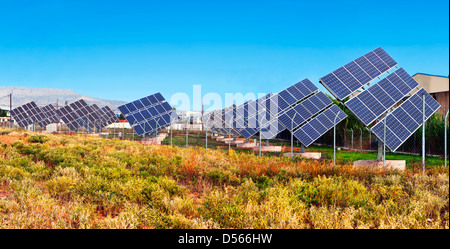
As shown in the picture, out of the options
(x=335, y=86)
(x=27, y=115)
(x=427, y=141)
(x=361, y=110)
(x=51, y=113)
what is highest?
(x=335, y=86)

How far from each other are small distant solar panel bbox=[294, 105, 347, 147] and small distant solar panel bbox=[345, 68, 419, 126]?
2632mm

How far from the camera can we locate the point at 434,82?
1161 inches

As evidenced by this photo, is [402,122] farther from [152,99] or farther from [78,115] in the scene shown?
[78,115]

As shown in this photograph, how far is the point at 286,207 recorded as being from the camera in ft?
19.1

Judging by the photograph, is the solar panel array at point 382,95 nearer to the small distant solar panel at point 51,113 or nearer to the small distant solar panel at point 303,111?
the small distant solar panel at point 303,111

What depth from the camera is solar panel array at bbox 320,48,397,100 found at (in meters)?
15.3

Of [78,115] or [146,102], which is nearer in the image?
[146,102]

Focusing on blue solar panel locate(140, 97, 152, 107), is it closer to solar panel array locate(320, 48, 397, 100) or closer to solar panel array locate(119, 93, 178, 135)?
solar panel array locate(119, 93, 178, 135)

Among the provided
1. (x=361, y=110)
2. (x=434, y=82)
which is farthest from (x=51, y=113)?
(x=434, y=82)

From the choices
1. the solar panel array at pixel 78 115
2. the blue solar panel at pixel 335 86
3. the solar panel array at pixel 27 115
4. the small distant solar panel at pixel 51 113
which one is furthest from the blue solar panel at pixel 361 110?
the small distant solar panel at pixel 51 113

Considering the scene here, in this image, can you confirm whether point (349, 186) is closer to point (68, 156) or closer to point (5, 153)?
point (68, 156)

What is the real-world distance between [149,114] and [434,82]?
24.9 metres

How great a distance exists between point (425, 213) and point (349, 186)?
1.86 metres
